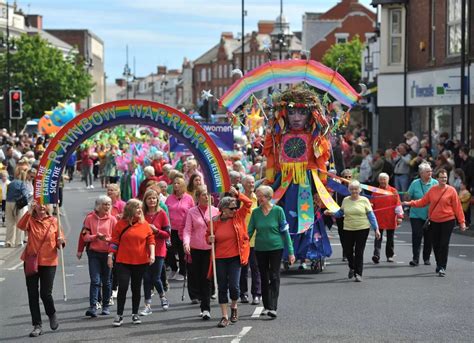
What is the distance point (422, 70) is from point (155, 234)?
1057 inches

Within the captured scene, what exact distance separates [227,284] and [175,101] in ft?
554

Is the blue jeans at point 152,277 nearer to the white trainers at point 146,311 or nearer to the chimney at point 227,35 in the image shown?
the white trainers at point 146,311

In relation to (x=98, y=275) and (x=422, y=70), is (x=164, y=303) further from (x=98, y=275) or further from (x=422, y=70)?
(x=422, y=70)

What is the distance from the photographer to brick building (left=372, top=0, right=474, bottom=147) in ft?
115

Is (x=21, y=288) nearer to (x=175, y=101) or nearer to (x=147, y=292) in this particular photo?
(x=147, y=292)

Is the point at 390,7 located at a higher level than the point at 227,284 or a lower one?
higher

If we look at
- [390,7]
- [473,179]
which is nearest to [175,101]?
[390,7]

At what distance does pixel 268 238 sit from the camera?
43.5 feet

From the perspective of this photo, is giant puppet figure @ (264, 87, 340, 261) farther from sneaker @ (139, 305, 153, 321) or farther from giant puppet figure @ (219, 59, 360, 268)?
sneaker @ (139, 305, 153, 321)

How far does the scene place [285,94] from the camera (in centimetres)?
1747

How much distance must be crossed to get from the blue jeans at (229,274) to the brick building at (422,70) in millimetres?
19384

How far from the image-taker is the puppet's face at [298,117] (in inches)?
682

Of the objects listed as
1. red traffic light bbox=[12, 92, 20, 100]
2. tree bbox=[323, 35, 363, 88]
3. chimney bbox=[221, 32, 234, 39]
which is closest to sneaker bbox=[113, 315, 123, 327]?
red traffic light bbox=[12, 92, 20, 100]

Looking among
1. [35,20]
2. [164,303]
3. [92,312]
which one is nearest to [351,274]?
[164,303]
